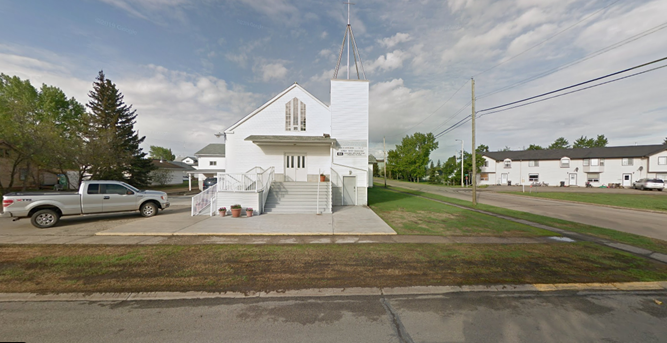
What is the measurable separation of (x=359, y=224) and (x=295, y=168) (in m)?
8.57

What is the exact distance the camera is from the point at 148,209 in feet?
36.3

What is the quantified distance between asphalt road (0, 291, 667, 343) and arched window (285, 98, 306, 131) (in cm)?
1439

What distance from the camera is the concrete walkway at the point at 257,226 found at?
8.05 m

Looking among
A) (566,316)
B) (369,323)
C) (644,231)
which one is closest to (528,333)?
(566,316)

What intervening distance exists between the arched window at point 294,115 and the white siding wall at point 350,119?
256 centimetres

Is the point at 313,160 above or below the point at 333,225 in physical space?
above

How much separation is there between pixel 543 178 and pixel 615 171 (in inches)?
384

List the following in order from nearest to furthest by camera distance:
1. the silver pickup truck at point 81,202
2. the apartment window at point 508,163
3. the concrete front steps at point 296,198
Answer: the silver pickup truck at point 81,202 < the concrete front steps at point 296,198 < the apartment window at point 508,163

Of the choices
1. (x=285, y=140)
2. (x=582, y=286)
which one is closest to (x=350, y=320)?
(x=582, y=286)

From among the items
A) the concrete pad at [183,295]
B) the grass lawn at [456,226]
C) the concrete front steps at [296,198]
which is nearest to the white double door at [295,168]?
the concrete front steps at [296,198]

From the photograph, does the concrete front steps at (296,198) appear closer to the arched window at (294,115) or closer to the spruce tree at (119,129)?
the arched window at (294,115)

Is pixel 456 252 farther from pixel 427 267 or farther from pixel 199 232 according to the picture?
pixel 199 232

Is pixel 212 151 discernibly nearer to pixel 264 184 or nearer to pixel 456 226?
pixel 264 184

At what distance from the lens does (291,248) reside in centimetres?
646
